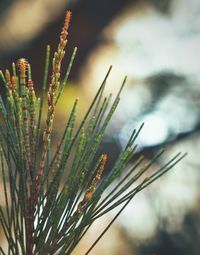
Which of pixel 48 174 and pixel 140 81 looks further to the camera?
pixel 140 81

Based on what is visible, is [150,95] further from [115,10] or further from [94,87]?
[115,10]

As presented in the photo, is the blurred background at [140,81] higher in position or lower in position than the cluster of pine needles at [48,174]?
higher

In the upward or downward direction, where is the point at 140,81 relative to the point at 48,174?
upward

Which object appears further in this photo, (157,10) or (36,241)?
(157,10)

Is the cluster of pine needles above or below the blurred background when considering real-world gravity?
below

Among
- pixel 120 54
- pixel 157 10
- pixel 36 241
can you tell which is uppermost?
pixel 157 10

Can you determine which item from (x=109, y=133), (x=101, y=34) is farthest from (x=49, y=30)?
(x=109, y=133)

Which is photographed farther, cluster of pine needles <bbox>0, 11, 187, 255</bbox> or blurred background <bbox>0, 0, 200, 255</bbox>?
blurred background <bbox>0, 0, 200, 255</bbox>

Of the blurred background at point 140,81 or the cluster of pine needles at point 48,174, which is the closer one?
the cluster of pine needles at point 48,174
